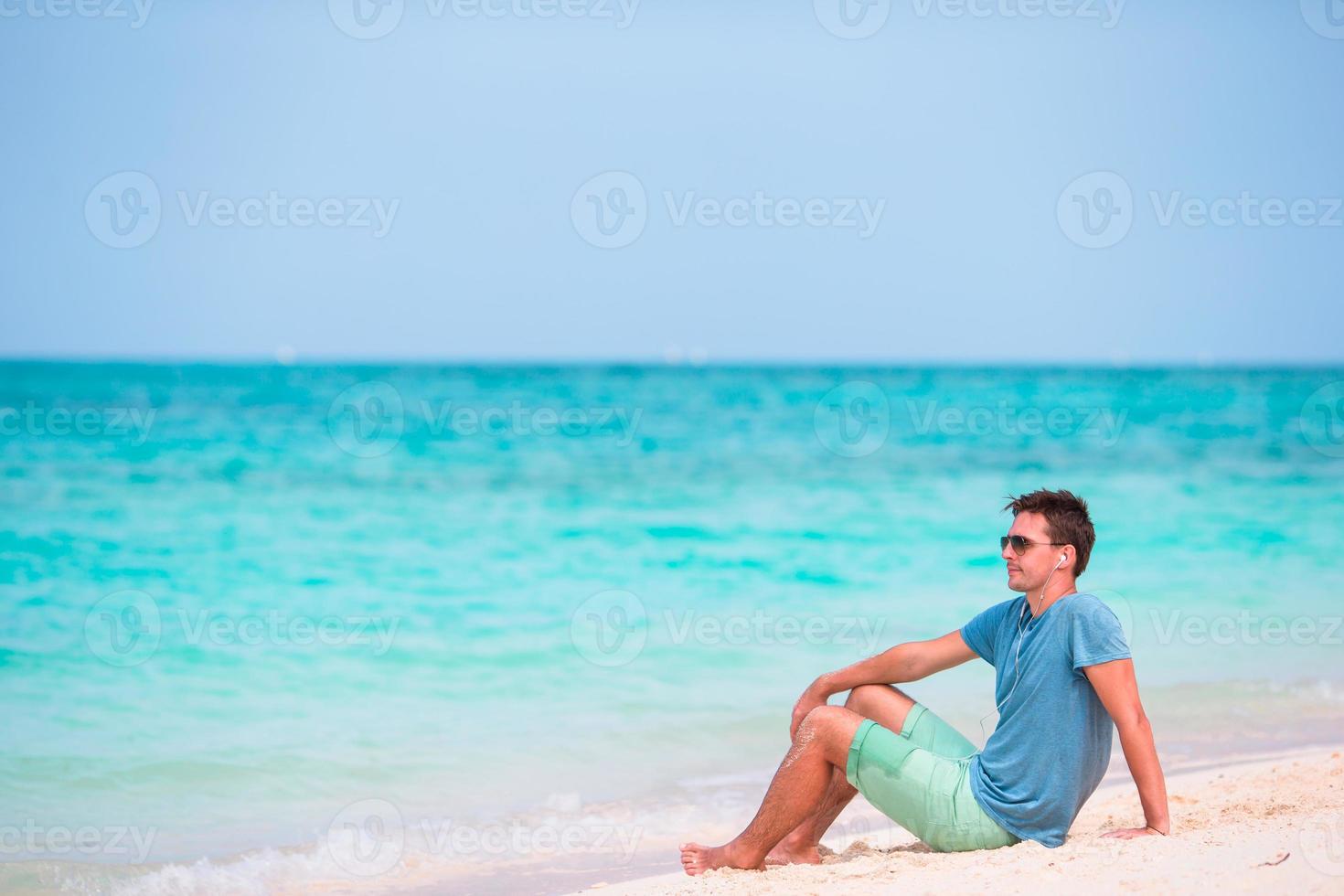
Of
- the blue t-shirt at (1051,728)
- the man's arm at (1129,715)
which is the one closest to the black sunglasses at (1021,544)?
the blue t-shirt at (1051,728)

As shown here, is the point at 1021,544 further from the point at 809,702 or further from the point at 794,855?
the point at 794,855

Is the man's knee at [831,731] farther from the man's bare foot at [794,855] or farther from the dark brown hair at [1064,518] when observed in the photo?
the dark brown hair at [1064,518]

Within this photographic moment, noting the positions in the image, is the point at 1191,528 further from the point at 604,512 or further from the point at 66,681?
the point at 66,681

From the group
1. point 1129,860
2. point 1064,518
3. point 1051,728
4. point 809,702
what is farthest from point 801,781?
point 1064,518

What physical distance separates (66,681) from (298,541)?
15.7ft

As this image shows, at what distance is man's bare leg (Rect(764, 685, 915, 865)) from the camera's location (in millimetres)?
3523

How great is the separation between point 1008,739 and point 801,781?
0.60 meters

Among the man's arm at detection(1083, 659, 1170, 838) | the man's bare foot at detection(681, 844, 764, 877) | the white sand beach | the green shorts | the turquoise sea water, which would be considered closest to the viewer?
the white sand beach

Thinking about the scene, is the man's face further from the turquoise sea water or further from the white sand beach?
the turquoise sea water

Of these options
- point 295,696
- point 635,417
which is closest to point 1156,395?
point 635,417

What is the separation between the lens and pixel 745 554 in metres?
10.4

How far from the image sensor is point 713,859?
3480mm

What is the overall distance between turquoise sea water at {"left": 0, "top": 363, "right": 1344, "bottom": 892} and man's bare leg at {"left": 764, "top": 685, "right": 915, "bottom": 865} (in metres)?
0.74

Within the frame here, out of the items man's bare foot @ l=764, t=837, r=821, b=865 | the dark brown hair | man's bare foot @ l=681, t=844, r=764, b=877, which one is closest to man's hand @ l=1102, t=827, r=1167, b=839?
the dark brown hair
